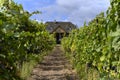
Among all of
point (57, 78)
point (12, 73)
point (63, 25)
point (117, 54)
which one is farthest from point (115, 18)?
point (63, 25)

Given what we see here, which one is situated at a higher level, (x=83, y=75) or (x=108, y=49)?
(x=108, y=49)

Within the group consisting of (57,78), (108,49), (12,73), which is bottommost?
(57,78)

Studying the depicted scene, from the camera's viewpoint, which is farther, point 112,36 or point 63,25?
point 63,25

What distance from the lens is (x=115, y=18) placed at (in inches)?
198

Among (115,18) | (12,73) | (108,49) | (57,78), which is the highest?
(115,18)

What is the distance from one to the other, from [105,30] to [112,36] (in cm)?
97

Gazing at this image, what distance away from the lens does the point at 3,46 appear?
5.48 m

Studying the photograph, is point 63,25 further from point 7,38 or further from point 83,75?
point 7,38

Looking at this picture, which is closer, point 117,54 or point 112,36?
point 112,36

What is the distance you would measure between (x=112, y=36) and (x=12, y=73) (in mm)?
1572

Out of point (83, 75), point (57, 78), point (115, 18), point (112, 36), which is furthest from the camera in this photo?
point (57, 78)

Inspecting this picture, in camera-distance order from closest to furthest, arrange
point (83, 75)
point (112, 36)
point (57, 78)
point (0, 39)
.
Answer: point (112, 36), point (0, 39), point (83, 75), point (57, 78)

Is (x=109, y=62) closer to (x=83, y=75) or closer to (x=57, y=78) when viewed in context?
(x=83, y=75)

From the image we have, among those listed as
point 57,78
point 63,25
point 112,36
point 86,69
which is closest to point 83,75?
point 86,69
